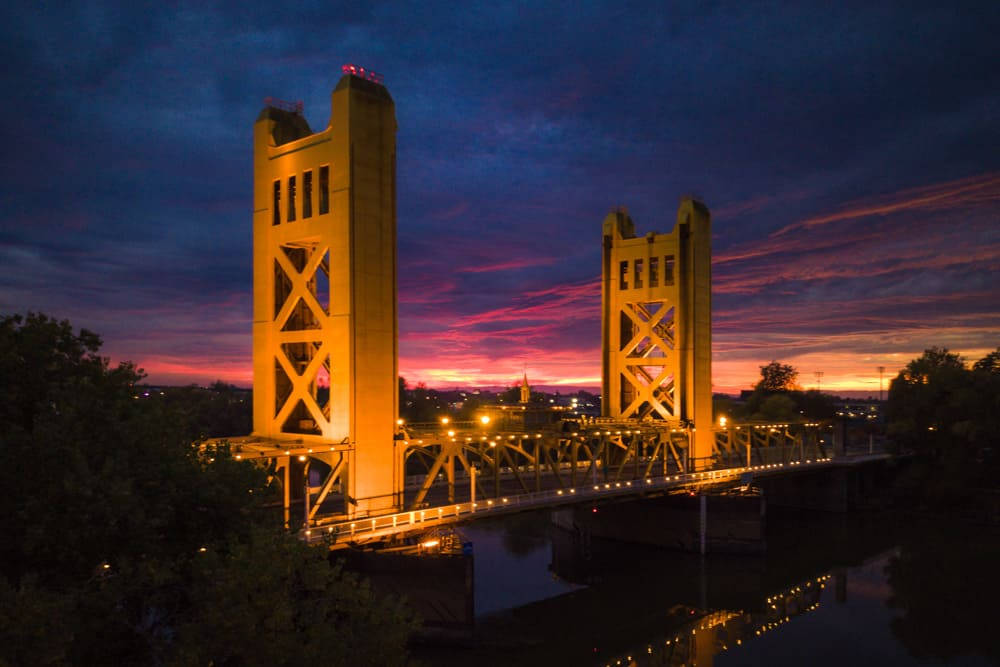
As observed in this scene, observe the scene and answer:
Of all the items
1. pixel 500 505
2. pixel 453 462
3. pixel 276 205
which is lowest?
pixel 500 505

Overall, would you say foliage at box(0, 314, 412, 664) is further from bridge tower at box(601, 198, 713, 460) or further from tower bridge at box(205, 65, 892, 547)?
bridge tower at box(601, 198, 713, 460)

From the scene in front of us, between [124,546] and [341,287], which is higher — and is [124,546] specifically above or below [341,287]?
below

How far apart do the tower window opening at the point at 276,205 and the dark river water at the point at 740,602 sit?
1789cm

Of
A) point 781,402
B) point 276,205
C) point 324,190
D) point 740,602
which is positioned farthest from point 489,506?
point 781,402

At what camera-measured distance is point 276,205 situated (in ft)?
104

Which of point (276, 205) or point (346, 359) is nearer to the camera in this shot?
point (346, 359)

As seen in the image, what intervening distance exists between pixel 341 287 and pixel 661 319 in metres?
27.2

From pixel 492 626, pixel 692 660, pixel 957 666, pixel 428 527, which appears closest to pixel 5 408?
pixel 428 527

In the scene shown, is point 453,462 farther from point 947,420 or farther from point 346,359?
point 947,420

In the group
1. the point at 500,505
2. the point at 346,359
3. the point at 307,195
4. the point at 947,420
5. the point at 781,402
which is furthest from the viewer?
the point at 781,402

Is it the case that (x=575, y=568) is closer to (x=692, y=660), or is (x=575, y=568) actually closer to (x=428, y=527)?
(x=692, y=660)

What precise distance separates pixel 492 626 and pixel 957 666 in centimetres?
1711

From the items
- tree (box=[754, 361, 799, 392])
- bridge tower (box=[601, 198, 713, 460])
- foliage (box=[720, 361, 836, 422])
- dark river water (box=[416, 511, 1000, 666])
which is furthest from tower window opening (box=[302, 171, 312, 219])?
tree (box=[754, 361, 799, 392])

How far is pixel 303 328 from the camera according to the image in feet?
103
